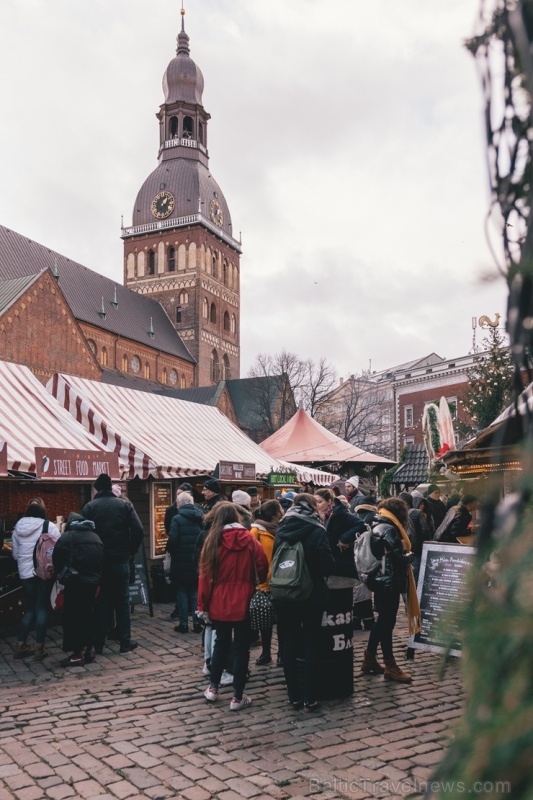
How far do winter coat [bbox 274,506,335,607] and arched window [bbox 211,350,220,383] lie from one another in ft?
201

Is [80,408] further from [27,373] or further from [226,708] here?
[226,708]

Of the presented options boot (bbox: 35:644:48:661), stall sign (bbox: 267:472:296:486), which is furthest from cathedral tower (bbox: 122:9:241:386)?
Result: boot (bbox: 35:644:48:661)

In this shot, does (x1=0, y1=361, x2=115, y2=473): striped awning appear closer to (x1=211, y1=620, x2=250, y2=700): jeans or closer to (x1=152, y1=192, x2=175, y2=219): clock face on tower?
(x1=211, y1=620, x2=250, y2=700): jeans

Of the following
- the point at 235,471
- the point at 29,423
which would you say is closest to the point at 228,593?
the point at 29,423

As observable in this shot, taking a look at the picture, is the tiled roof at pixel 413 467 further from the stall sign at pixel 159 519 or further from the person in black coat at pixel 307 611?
the person in black coat at pixel 307 611

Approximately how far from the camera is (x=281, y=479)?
14.3m

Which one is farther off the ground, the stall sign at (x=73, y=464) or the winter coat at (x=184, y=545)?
the stall sign at (x=73, y=464)

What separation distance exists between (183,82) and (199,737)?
7572cm

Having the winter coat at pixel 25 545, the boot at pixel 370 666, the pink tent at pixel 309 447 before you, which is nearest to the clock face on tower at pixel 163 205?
the pink tent at pixel 309 447

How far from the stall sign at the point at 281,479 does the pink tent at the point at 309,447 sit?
4331 mm

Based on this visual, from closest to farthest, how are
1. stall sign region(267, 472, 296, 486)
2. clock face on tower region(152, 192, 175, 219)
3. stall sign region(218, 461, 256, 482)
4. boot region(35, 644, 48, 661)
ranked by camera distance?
1. boot region(35, 644, 48, 661)
2. stall sign region(218, 461, 256, 482)
3. stall sign region(267, 472, 296, 486)
4. clock face on tower region(152, 192, 175, 219)

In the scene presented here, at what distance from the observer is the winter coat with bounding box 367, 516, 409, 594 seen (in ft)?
20.4

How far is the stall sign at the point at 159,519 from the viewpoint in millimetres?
11750

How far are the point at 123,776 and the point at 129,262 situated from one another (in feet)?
226
